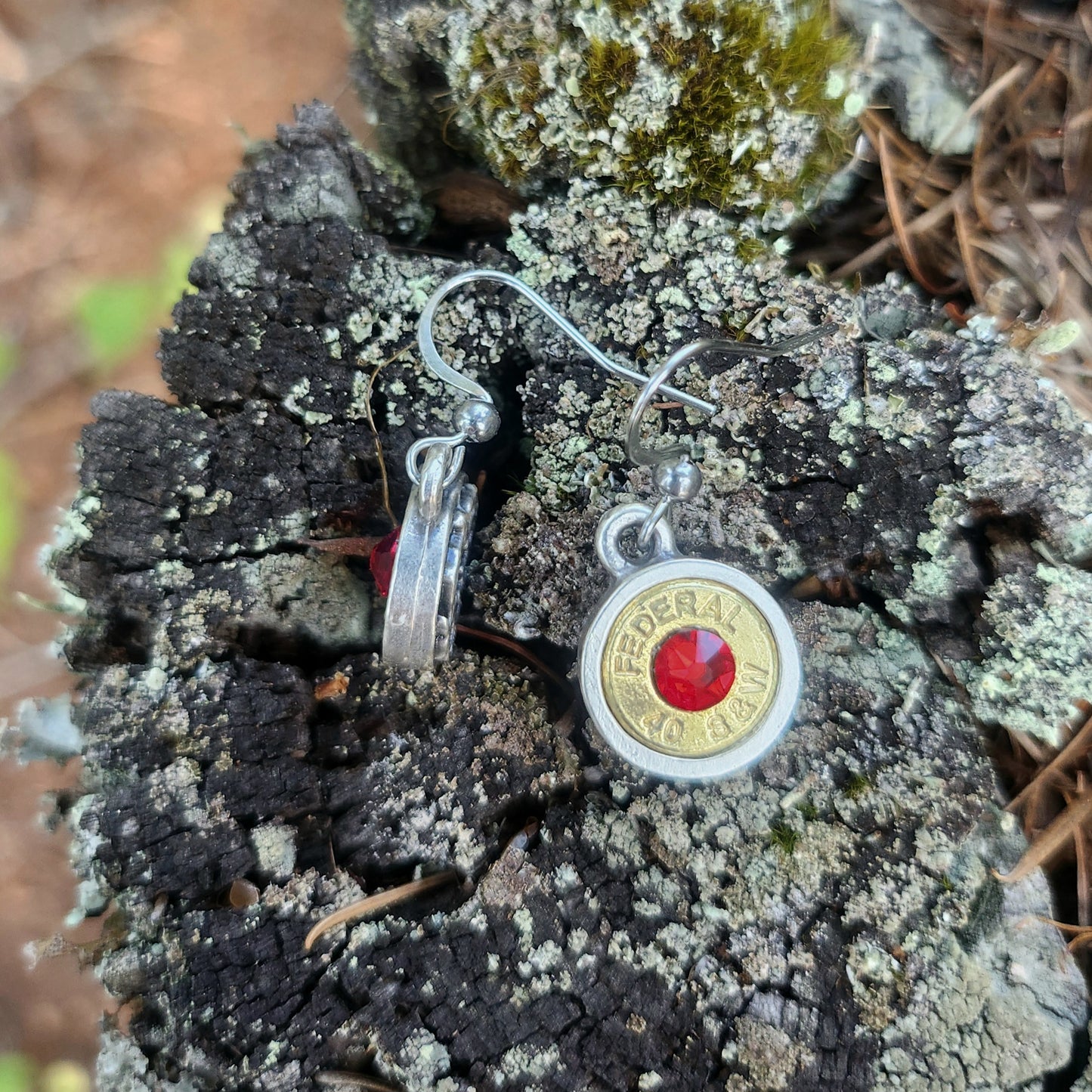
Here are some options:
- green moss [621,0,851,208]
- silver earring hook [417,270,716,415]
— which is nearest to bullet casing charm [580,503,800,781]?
silver earring hook [417,270,716,415]

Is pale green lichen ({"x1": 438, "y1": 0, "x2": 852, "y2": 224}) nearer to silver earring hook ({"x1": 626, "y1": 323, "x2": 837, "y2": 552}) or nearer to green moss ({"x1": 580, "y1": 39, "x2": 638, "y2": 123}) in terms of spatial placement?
green moss ({"x1": 580, "y1": 39, "x2": 638, "y2": 123})

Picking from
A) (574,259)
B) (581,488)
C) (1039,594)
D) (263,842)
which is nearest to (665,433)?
(581,488)

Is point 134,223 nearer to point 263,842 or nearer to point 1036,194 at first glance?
point 263,842

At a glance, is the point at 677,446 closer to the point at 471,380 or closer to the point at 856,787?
the point at 471,380

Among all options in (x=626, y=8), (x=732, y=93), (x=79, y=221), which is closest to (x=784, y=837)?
(x=732, y=93)

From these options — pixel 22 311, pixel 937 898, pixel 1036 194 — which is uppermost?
pixel 22 311
